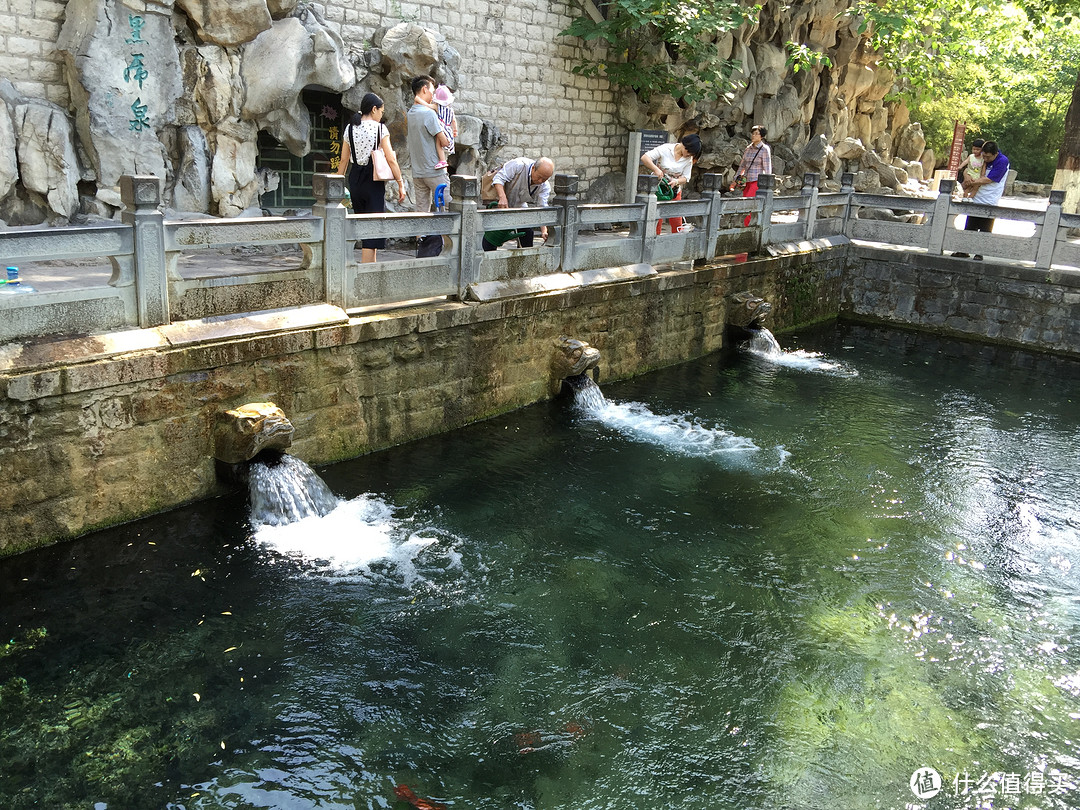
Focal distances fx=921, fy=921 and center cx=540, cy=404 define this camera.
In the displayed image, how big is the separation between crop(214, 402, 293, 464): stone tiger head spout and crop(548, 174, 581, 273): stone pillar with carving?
161 inches

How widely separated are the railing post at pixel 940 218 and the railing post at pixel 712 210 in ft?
15.0

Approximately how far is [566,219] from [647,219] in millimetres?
1526

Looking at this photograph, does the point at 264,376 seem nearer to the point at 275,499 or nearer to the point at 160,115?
the point at 275,499

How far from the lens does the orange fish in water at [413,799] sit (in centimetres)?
441

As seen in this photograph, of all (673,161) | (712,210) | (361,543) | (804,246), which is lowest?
(361,543)

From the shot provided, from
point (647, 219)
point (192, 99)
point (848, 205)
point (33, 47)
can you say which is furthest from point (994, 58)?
point (33, 47)

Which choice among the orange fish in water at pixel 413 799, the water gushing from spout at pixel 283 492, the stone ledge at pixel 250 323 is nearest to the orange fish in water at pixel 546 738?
the orange fish in water at pixel 413 799

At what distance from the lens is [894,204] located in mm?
14719

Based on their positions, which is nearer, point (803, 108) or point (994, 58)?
point (803, 108)

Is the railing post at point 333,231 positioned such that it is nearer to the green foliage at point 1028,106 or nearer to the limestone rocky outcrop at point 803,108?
the limestone rocky outcrop at point 803,108

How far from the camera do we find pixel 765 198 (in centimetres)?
1337

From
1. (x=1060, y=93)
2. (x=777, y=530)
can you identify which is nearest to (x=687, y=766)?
(x=777, y=530)

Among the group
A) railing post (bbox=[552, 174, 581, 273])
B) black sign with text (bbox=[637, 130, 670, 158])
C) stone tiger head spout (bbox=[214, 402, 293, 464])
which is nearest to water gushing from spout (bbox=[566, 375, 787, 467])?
railing post (bbox=[552, 174, 581, 273])

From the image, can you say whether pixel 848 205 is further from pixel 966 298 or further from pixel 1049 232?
pixel 1049 232
